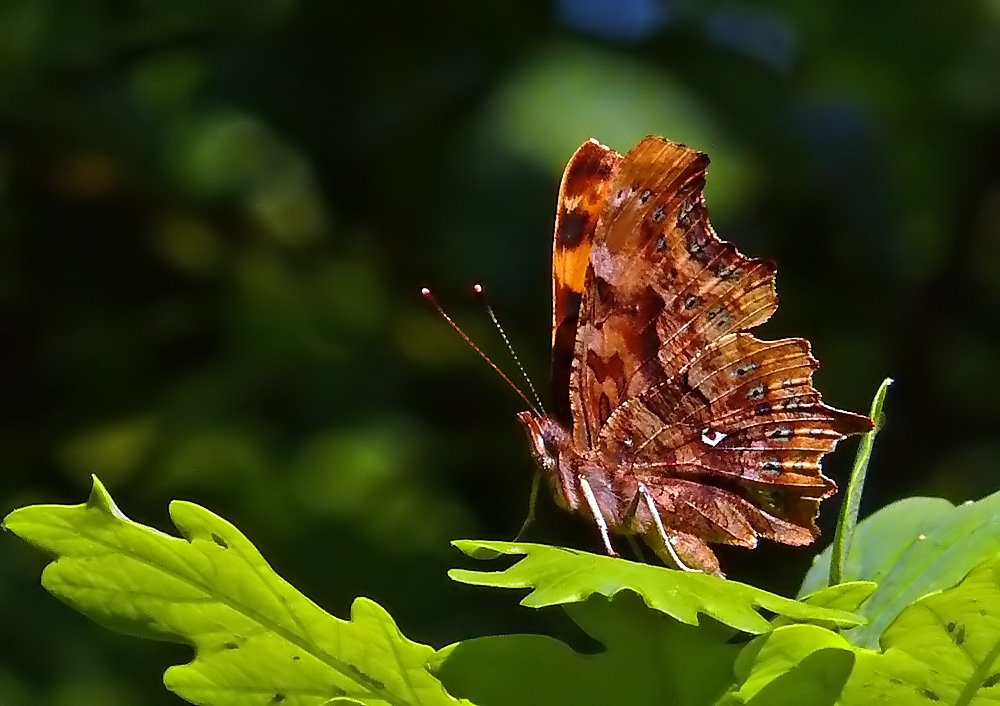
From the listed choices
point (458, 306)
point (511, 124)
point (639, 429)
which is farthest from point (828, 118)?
point (639, 429)

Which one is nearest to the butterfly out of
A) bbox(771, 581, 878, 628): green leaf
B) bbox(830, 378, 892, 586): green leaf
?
bbox(830, 378, 892, 586): green leaf

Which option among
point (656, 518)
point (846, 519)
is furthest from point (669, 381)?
point (846, 519)

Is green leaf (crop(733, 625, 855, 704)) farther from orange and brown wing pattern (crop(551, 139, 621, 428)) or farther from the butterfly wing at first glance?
orange and brown wing pattern (crop(551, 139, 621, 428))

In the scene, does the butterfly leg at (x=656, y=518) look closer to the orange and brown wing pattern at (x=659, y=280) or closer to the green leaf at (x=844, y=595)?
the orange and brown wing pattern at (x=659, y=280)

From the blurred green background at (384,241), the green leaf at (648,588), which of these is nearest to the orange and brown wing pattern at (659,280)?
the green leaf at (648,588)

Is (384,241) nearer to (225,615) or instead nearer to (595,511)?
(595,511)
